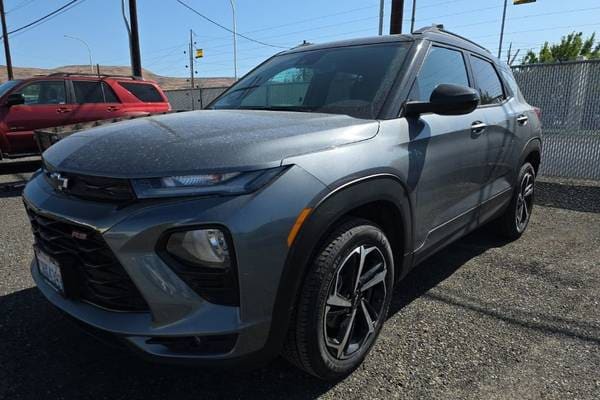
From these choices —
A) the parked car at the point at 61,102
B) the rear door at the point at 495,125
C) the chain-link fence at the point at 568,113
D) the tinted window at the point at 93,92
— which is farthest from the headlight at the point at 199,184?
the tinted window at the point at 93,92

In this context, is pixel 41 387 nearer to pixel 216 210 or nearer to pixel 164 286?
pixel 164 286

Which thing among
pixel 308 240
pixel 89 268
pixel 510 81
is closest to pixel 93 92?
pixel 510 81

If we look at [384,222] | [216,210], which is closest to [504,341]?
[384,222]

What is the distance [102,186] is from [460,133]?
2.30m

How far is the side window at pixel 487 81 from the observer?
149 inches

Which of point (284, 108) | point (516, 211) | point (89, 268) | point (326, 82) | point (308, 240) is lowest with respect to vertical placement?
point (516, 211)

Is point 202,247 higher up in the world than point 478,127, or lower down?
lower down

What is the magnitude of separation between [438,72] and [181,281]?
2311 millimetres

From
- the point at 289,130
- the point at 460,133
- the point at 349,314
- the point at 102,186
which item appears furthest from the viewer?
the point at 460,133

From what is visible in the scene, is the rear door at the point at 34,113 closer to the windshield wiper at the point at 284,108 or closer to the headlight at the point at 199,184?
the windshield wiper at the point at 284,108

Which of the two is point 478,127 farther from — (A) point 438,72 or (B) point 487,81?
(B) point 487,81

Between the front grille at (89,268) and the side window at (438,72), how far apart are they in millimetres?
1932

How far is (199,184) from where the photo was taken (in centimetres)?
187

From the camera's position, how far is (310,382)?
243 centimetres
